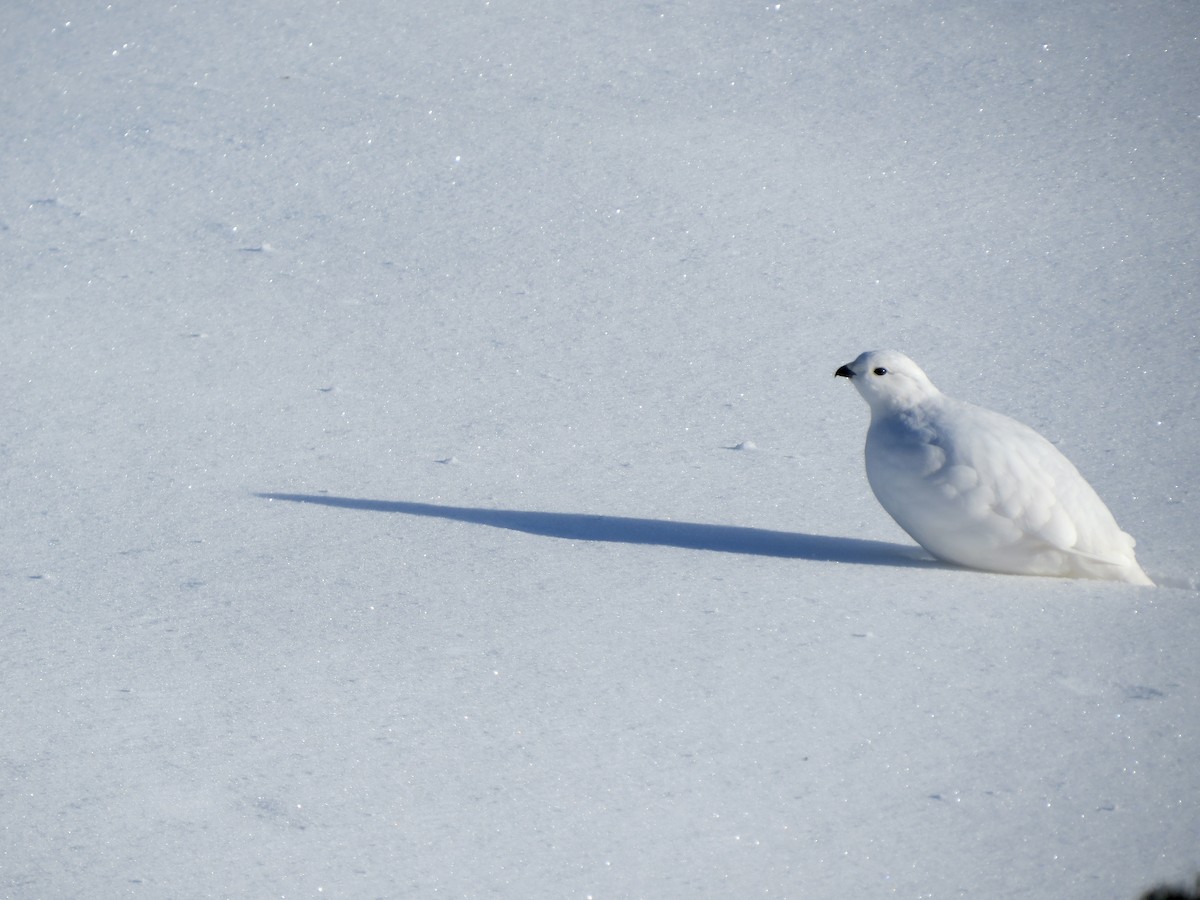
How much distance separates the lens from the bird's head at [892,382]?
3.11 meters

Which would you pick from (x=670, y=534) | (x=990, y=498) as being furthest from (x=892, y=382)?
(x=670, y=534)

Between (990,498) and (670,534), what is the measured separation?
0.78m

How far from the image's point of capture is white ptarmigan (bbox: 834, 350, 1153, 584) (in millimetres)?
2922

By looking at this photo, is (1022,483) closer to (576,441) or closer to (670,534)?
(670,534)

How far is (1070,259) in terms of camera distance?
505 cm

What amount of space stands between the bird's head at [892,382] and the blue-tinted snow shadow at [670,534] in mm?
349

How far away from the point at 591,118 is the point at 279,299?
1.80 meters

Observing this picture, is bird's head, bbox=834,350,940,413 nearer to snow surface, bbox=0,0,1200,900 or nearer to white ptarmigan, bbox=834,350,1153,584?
white ptarmigan, bbox=834,350,1153,584

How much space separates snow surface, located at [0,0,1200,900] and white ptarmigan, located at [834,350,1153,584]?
78 mm

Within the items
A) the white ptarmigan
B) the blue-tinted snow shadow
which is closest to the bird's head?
the white ptarmigan

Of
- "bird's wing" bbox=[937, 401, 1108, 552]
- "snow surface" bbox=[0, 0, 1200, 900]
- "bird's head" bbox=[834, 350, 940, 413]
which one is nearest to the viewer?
"snow surface" bbox=[0, 0, 1200, 900]

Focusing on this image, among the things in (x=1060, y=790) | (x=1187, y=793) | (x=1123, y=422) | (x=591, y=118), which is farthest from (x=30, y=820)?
(x=591, y=118)

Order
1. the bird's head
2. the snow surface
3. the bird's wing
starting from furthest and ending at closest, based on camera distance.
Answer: the bird's head < the bird's wing < the snow surface

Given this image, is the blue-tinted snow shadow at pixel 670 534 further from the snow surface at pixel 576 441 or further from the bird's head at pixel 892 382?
the bird's head at pixel 892 382
